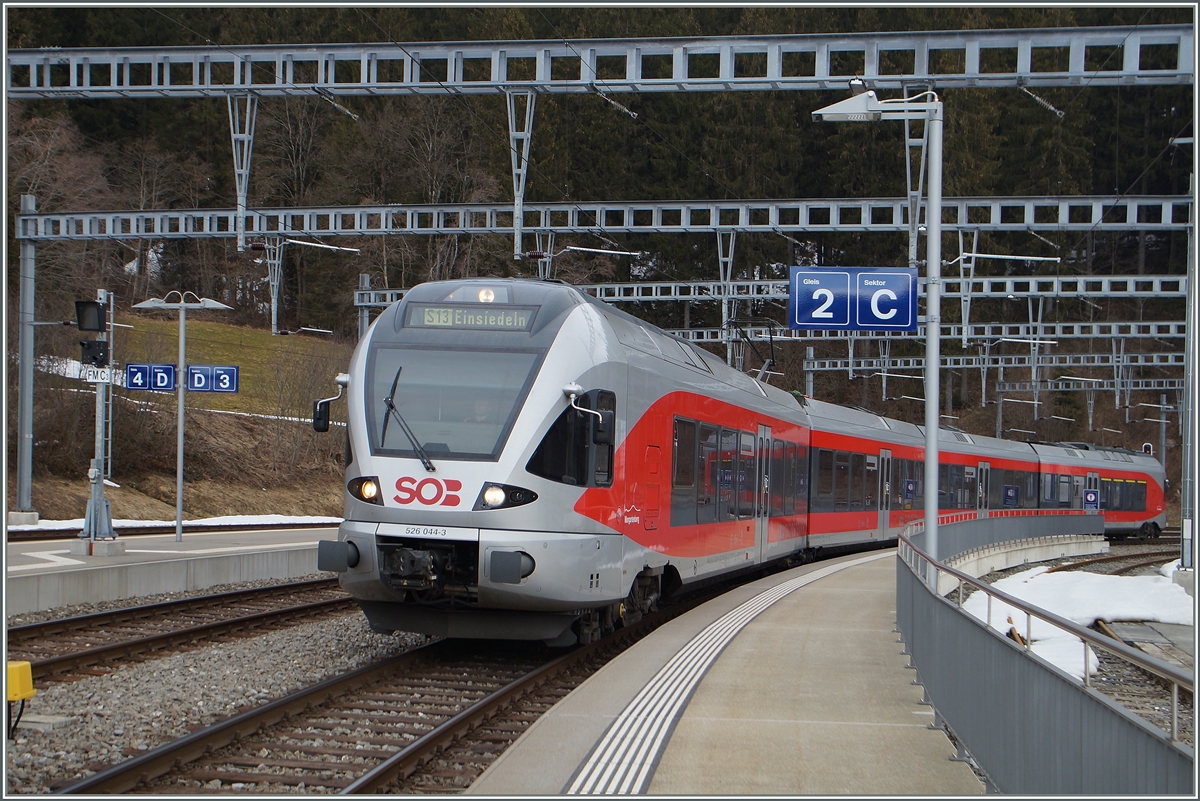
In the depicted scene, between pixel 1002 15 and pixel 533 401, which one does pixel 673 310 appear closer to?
pixel 1002 15

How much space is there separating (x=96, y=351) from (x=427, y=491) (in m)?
9.04

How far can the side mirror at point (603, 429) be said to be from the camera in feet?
34.8

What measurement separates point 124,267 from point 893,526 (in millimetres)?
46972

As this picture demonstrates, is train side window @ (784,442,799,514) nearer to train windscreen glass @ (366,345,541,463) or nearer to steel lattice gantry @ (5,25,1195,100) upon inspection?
steel lattice gantry @ (5,25,1195,100)

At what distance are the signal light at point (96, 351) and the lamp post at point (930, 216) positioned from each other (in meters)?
10.9

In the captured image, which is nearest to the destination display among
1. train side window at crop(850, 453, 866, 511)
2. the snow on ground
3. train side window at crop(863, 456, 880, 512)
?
the snow on ground

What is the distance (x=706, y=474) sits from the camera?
48.1 ft

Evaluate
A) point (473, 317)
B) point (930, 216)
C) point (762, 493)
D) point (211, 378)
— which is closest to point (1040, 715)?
point (473, 317)

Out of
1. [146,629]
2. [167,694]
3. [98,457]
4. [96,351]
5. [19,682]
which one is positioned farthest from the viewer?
[98,457]

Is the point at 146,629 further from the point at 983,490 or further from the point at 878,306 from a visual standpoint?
the point at 983,490

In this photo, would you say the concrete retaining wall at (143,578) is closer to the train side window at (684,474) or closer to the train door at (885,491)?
the train side window at (684,474)

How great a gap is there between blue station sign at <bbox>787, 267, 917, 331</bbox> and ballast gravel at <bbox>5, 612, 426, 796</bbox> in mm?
8036

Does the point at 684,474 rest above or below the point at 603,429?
below

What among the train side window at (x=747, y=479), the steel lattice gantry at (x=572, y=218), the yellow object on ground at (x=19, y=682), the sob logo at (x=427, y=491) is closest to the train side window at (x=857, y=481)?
the steel lattice gantry at (x=572, y=218)
